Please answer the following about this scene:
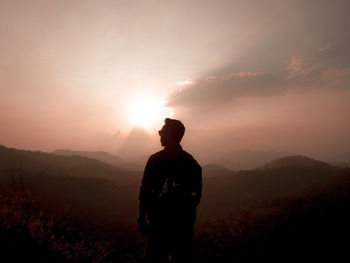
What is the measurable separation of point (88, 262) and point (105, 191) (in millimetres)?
16664

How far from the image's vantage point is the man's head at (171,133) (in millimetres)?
3100

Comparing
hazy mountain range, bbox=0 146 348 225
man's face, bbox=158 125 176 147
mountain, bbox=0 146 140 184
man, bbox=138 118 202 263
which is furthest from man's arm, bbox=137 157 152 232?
mountain, bbox=0 146 140 184

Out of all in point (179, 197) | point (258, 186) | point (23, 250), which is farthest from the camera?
point (258, 186)

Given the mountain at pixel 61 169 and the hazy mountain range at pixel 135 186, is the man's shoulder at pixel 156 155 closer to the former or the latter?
the hazy mountain range at pixel 135 186

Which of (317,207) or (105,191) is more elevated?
(317,207)

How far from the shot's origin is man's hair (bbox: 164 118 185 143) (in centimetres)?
310

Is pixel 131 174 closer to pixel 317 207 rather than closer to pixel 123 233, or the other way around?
pixel 123 233

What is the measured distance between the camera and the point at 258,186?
2452 cm

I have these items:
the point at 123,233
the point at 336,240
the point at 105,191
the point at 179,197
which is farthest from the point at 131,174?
the point at 179,197

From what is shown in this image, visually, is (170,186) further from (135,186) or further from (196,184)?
(135,186)

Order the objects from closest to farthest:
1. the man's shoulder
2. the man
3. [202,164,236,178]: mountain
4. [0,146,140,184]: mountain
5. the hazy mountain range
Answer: the man, the man's shoulder, the hazy mountain range, [0,146,140,184]: mountain, [202,164,236,178]: mountain

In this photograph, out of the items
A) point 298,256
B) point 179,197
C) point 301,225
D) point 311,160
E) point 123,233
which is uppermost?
point 311,160

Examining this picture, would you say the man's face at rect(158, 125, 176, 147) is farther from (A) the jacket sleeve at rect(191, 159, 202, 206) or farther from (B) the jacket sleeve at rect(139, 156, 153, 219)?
(A) the jacket sleeve at rect(191, 159, 202, 206)

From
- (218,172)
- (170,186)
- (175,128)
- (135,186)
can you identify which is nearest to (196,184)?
(170,186)
